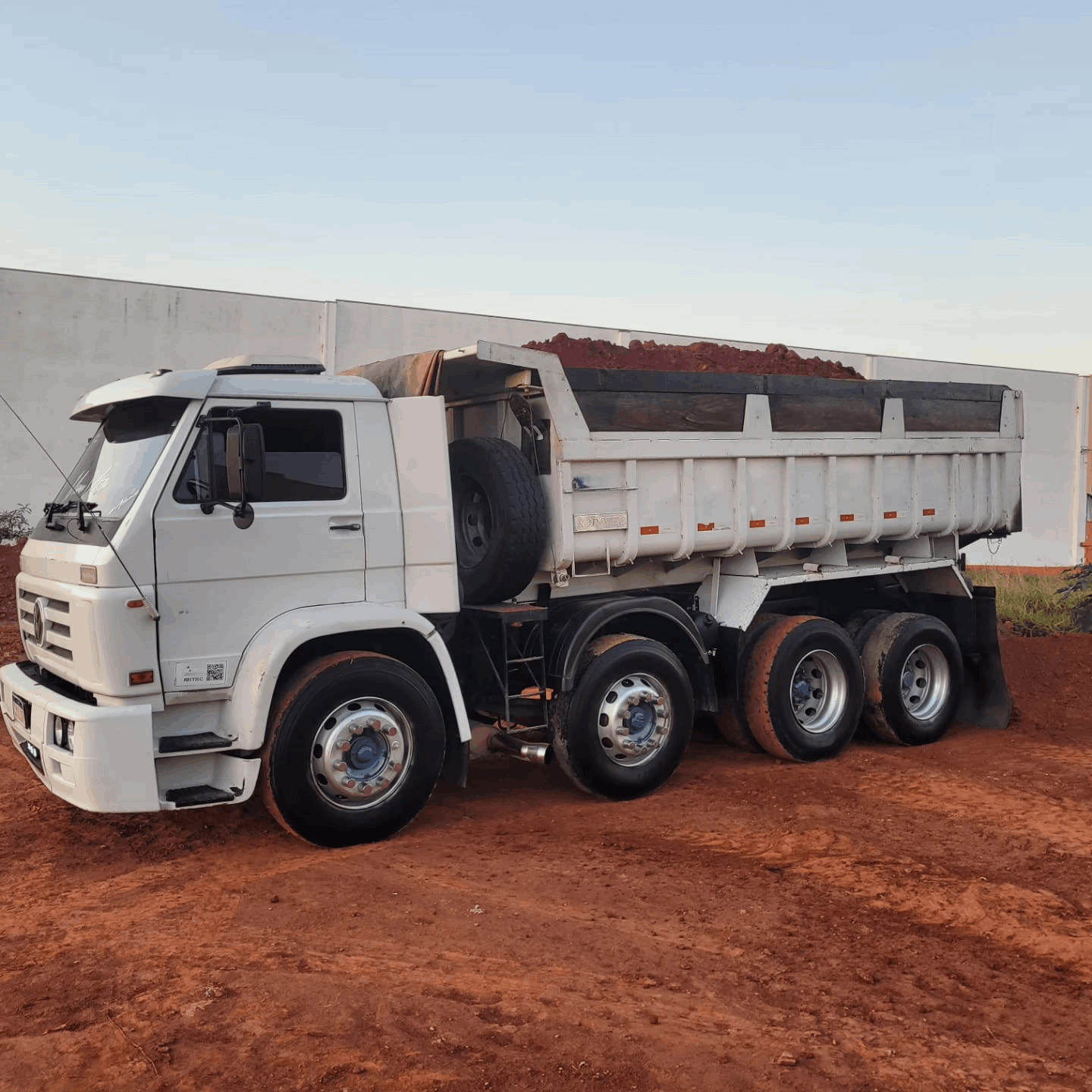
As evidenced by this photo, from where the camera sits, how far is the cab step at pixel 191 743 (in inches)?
222

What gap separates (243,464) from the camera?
5.68 meters

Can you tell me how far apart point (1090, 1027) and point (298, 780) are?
12.5 feet

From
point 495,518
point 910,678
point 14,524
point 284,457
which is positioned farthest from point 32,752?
point 14,524

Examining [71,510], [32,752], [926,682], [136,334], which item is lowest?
[926,682]

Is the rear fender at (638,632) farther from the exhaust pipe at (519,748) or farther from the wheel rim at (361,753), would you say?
the wheel rim at (361,753)

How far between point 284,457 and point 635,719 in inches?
113

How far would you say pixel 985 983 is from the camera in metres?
4.28

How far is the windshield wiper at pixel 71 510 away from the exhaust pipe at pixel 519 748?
2882 millimetres

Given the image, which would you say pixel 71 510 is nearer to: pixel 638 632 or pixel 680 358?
pixel 638 632

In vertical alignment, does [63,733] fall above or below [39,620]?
below

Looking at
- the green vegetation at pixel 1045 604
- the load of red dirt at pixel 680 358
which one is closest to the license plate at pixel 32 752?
the load of red dirt at pixel 680 358

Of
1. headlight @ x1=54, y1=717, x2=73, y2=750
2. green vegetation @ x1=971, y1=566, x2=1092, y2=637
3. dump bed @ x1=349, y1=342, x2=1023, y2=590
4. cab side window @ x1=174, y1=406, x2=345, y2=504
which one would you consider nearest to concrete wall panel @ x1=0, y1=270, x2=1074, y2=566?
green vegetation @ x1=971, y1=566, x2=1092, y2=637

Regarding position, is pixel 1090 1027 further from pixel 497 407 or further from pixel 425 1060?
pixel 497 407

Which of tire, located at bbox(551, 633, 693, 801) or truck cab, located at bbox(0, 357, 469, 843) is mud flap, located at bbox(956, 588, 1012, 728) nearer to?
tire, located at bbox(551, 633, 693, 801)
